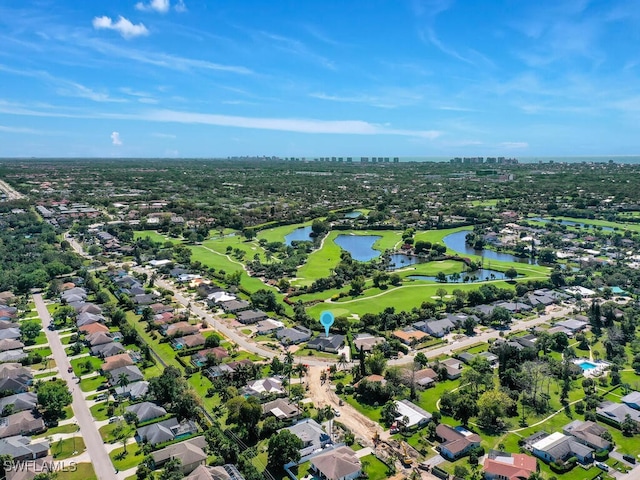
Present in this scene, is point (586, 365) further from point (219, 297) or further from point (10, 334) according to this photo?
point (10, 334)

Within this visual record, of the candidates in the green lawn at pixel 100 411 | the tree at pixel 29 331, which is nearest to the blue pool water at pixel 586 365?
the green lawn at pixel 100 411

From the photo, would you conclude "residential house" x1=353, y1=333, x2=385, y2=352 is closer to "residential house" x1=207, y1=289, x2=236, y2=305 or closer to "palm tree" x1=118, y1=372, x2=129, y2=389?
"residential house" x1=207, y1=289, x2=236, y2=305

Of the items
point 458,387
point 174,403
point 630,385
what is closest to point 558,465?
point 458,387

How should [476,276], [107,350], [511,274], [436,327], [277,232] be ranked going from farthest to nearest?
1. [277,232]
2. [476,276]
3. [511,274]
4. [436,327]
5. [107,350]

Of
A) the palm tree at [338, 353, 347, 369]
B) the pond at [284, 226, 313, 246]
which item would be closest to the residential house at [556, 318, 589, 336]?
the palm tree at [338, 353, 347, 369]

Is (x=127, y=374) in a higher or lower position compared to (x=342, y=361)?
higher

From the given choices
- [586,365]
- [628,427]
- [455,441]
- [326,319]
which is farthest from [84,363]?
[586,365]
